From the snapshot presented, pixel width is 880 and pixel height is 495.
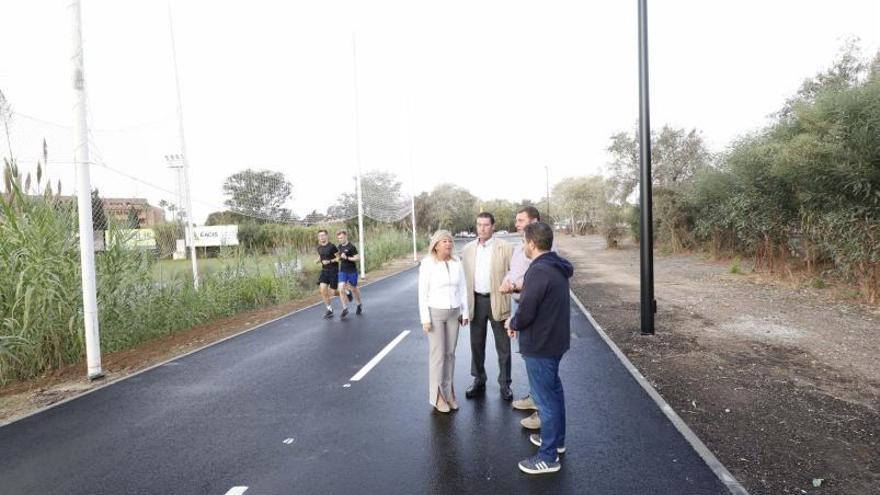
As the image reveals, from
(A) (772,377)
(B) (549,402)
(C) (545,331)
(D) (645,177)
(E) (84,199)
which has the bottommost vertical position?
(A) (772,377)

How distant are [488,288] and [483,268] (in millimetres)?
203

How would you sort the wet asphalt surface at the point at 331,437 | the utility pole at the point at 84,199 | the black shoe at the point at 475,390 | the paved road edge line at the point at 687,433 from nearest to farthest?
the paved road edge line at the point at 687,433 < the wet asphalt surface at the point at 331,437 < the black shoe at the point at 475,390 < the utility pole at the point at 84,199

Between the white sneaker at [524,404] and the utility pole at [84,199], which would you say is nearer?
the white sneaker at [524,404]

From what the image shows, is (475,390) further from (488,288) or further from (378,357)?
(378,357)

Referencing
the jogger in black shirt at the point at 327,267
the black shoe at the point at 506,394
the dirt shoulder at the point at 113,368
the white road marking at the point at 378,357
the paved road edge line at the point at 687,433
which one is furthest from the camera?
the jogger in black shirt at the point at 327,267

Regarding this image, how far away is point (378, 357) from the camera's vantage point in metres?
6.73

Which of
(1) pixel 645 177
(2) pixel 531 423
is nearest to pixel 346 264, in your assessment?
(1) pixel 645 177

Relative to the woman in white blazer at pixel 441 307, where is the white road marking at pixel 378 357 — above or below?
below

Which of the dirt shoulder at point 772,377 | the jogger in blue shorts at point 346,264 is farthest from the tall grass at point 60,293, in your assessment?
the dirt shoulder at point 772,377

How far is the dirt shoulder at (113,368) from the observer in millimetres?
5469

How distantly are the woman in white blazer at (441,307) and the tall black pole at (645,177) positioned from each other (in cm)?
413

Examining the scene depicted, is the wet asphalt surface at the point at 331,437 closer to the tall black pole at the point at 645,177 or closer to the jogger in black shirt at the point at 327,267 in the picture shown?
the tall black pole at the point at 645,177

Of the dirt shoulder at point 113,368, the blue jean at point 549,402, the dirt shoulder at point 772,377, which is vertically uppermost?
the blue jean at point 549,402

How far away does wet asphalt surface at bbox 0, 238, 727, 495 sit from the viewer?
3.41 meters
